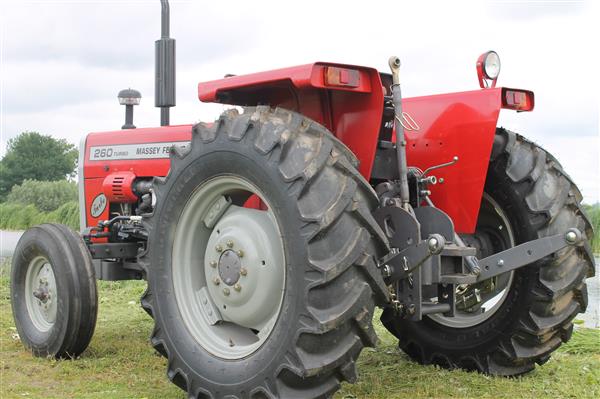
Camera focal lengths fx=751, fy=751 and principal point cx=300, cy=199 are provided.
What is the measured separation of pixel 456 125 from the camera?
13.1 ft

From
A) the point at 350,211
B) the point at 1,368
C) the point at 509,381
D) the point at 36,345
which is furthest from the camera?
the point at 36,345

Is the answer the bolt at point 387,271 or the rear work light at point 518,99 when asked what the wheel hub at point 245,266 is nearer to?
the bolt at point 387,271

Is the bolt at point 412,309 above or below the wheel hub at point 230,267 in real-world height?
below

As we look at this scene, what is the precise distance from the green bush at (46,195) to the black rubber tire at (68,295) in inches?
533

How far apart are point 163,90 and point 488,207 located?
268cm

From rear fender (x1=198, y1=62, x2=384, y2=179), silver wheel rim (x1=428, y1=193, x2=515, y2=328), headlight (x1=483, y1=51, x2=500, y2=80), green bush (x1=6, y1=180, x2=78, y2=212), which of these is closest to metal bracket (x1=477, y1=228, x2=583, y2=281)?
silver wheel rim (x1=428, y1=193, x2=515, y2=328)

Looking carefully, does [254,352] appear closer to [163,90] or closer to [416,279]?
[416,279]

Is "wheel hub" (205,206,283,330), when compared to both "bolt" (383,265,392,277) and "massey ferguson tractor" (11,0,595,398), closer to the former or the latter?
"massey ferguson tractor" (11,0,595,398)

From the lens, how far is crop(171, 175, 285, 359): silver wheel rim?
11.5 feet

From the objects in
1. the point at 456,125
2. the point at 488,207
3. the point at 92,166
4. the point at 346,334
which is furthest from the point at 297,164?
the point at 92,166

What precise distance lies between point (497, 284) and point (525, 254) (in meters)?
0.64

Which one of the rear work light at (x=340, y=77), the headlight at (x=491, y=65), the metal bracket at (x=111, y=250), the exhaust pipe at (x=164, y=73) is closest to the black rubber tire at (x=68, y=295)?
the metal bracket at (x=111, y=250)

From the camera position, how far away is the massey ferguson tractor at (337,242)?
3.17 m

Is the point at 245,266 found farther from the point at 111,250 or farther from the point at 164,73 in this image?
the point at 164,73
